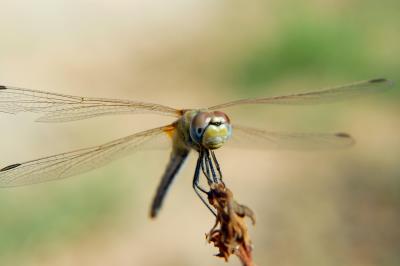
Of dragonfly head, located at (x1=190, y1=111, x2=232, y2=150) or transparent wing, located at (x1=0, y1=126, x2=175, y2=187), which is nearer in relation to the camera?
dragonfly head, located at (x1=190, y1=111, x2=232, y2=150)

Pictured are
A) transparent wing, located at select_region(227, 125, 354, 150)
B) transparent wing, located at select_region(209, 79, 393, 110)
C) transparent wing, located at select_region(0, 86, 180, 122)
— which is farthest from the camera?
transparent wing, located at select_region(227, 125, 354, 150)

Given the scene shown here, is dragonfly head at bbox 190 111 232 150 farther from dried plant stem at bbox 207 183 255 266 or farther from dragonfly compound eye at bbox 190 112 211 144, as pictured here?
dried plant stem at bbox 207 183 255 266

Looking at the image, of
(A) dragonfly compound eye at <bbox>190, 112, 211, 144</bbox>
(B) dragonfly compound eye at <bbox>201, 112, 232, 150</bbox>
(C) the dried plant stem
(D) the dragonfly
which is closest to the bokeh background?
(D) the dragonfly

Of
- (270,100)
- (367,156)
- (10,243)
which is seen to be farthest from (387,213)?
(10,243)

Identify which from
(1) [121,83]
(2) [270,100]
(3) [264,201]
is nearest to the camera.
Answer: (2) [270,100]

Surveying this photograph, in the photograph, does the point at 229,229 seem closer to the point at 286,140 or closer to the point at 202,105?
the point at 286,140

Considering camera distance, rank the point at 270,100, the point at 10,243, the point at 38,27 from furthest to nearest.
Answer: the point at 38,27, the point at 10,243, the point at 270,100

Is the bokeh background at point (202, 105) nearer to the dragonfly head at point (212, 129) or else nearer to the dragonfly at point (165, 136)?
the dragonfly at point (165, 136)

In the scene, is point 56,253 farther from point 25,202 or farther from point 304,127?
point 304,127

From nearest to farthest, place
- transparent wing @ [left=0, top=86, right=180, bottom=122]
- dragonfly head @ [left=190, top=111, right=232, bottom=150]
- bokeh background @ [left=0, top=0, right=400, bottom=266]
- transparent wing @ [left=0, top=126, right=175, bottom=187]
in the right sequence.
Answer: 1. dragonfly head @ [left=190, top=111, right=232, bottom=150]
2. transparent wing @ [left=0, top=126, right=175, bottom=187]
3. transparent wing @ [left=0, top=86, right=180, bottom=122]
4. bokeh background @ [left=0, top=0, right=400, bottom=266]
